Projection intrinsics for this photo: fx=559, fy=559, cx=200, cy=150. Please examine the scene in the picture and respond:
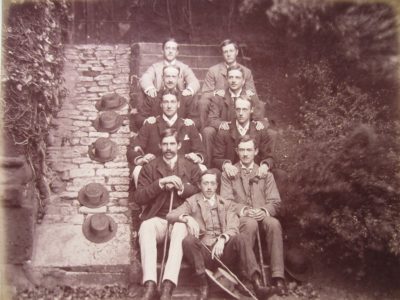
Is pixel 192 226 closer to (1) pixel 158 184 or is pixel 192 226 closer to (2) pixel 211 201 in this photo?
(2) pixel 211 201

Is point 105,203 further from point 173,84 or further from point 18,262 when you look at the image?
point 173,84

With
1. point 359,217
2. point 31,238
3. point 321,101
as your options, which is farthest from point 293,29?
point 31,238

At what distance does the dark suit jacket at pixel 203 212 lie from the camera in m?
4.48

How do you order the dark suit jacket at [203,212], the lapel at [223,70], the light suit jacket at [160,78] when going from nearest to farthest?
the dark suit jacket at [203,212] → the light suit jacket at [160,78] → the lapel at [223,70]

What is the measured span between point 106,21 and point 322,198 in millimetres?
3027

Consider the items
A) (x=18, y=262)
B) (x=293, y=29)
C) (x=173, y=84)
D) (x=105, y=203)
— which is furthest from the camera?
(x=293, y=29)

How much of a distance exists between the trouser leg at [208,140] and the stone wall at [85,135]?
743 mm

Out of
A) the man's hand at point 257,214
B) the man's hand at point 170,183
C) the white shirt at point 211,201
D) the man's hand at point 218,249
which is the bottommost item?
the man's hand at point 218,249

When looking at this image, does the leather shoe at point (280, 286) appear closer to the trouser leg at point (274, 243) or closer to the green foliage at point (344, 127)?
the trouser leg at point (274, 243)

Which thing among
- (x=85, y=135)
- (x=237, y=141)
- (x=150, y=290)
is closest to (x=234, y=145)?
(x=237, y=141)

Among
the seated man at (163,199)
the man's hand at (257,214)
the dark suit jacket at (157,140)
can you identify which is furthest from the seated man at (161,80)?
the man's hand at (257,214)

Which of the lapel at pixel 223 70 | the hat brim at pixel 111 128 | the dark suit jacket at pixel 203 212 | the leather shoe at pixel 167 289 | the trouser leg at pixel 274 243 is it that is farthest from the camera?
the lapel at pixel 223 70

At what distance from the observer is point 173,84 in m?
5.37

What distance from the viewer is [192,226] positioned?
14.5 feet
